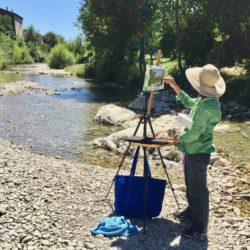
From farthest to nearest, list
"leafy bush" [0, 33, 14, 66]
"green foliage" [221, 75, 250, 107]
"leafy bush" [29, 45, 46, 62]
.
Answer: "leafy bush" [29, 45, 46, 62] < "leafy bush" [0, 33, 14, 66] < "green foliage" [221, 75, 250, 107]

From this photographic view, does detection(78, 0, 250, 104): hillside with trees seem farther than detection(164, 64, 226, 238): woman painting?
Yes

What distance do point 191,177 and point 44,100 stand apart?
22657 mm

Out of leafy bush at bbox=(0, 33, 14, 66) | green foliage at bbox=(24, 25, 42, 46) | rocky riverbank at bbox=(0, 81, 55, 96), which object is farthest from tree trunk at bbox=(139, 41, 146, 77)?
green foliage at bbox=(24, 25, 42, 46)

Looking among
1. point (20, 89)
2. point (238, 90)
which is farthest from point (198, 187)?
point (20, 89)

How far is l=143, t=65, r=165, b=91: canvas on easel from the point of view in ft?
22.3

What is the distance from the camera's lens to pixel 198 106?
6.66 metres

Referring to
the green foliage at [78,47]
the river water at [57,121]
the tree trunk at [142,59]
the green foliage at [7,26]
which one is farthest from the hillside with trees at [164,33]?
the green foliage at [7,26]

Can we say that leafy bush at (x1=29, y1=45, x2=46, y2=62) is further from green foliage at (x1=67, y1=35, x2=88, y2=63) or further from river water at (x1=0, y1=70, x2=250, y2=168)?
river water at (x1=0, y1=70, x2=250, y2=168)

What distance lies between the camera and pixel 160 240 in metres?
6.83

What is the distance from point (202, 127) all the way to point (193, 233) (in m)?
1.85

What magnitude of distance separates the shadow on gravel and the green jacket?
1.48 metres

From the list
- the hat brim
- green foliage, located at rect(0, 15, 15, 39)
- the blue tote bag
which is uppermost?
green foliage, located at rect(0, 15, 15, 39)

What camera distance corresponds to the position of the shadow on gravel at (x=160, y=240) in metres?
6.62

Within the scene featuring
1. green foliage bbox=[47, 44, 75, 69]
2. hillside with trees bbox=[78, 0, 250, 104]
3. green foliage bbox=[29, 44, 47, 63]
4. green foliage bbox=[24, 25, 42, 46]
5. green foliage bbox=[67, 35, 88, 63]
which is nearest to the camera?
hillside with trees bbox=[78, 0, 250, 104]
